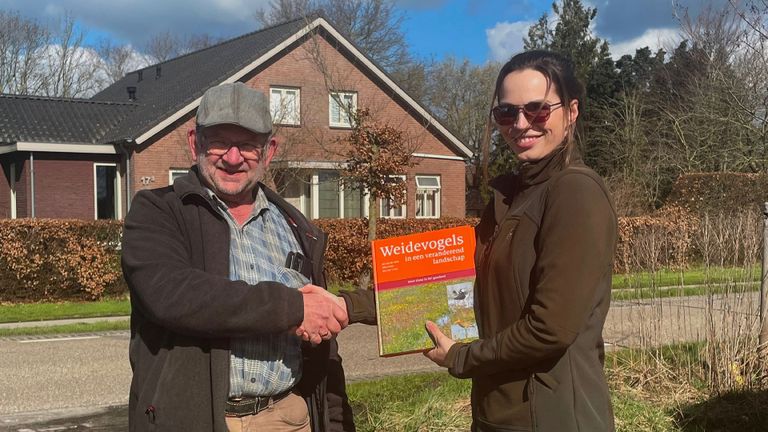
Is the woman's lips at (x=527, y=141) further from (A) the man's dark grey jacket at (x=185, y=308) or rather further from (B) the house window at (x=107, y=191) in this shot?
(B) the house window at (x=107, y=191)

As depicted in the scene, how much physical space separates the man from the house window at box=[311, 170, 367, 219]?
71.0 feet

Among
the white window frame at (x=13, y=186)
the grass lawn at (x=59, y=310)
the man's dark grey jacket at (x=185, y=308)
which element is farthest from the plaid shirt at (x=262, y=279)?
the white window frame at (x=13, y=186)

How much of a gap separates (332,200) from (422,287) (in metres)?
22.7

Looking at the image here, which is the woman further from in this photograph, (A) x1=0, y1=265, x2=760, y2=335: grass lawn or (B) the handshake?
(A) x1=0, y1=265, x2=760, y2=335: grass lawn

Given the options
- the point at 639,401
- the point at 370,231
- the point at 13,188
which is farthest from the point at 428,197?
the point at 639,401

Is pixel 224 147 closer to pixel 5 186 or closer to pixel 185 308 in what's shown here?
pixel 185 308

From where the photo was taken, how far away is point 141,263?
2312mm

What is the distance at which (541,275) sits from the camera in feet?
6.92

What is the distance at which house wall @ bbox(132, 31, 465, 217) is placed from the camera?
21.9 metres

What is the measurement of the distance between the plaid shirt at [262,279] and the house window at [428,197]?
23.8 meters

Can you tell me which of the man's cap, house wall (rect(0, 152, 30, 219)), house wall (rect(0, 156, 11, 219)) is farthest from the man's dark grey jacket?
house wall (rect(0, 156, 11, 219))

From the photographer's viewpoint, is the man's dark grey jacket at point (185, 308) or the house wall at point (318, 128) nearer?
the man's dark grey jacket at point (185, 308)

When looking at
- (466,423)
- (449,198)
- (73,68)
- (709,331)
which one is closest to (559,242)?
(466,423)

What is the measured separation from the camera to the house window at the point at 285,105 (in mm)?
21094
